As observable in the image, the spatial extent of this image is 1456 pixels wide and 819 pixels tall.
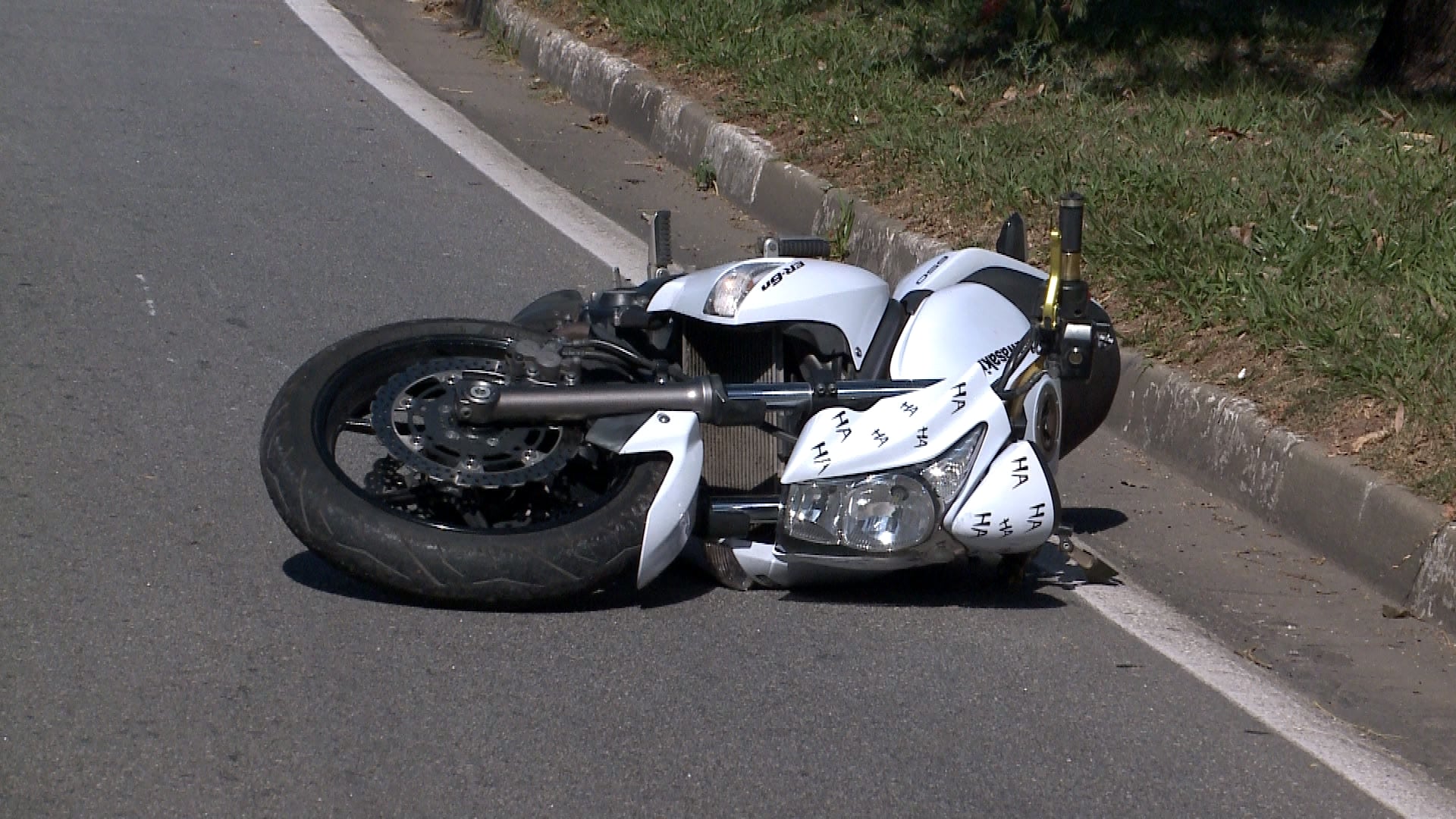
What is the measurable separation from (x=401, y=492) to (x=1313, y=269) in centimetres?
341

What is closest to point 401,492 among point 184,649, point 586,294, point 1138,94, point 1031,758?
point 184,649

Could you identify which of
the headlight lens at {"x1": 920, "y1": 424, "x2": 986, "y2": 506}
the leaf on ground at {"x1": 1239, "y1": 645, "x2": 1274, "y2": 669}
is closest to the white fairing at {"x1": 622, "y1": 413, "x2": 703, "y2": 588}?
the headlight lens at {"x1": 920, "y1": 424, "x2": 986, "y2": 506}

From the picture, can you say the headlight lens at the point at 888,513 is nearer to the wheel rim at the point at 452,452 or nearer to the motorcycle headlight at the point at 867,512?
the motorcycle headlight at the point at 867,512

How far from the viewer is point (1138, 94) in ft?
28.3

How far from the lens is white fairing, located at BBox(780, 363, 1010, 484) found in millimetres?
3959

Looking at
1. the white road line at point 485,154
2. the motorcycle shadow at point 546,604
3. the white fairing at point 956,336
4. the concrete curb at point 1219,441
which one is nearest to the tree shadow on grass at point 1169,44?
the concrete curb at point 1219,441

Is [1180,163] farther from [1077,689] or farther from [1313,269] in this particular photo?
[1077,689]

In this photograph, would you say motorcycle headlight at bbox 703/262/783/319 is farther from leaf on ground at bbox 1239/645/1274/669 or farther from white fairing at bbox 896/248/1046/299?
leaf on ground at bbox 1239/645/1274/669

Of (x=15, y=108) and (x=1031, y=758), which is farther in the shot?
(x=15, y=108)

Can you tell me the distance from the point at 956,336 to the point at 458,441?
118 cm

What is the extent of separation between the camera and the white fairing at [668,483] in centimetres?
396

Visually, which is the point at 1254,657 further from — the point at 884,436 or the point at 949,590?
the point at 884,436

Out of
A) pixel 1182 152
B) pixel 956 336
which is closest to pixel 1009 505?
pixel 956 336

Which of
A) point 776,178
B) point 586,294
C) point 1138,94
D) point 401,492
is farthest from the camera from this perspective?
point 1138,94
